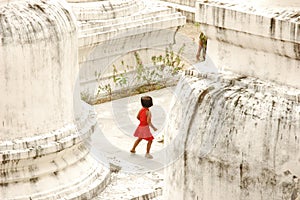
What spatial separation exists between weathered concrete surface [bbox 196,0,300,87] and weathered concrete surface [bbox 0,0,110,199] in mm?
2219

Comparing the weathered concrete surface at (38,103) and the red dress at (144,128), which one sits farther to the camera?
the red dress at (144,128)

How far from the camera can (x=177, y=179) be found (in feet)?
10.9

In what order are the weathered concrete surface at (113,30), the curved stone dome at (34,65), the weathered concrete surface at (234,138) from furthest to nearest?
the weathered concrete surface at (113,30) → the curved stone dome at (34,65) → the weathered concrete surface at (234,138)

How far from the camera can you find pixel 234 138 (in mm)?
3018

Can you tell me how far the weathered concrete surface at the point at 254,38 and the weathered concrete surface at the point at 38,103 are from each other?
87.3 inches

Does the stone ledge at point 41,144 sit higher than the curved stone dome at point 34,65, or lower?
lower

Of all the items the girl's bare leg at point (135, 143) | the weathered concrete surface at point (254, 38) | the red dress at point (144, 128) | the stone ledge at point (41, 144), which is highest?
the weathered concrete surface at point (254, 38)

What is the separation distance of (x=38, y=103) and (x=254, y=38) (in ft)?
8.70

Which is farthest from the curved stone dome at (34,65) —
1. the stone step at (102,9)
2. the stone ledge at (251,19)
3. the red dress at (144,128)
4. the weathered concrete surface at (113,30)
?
the stone step at (102,9)

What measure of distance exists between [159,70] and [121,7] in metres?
1.02

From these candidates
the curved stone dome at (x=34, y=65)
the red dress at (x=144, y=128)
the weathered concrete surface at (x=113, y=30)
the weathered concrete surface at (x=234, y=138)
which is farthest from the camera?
the weathered concrete surface at (x=113, y=30)

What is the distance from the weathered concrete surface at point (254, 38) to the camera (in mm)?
3018

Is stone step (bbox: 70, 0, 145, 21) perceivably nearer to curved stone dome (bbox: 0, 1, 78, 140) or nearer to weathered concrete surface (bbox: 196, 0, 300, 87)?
curved stone dome (bbox: 0, 1, 78, 140)

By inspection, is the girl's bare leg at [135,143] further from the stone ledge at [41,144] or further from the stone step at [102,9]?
the stone step at [102,9]
